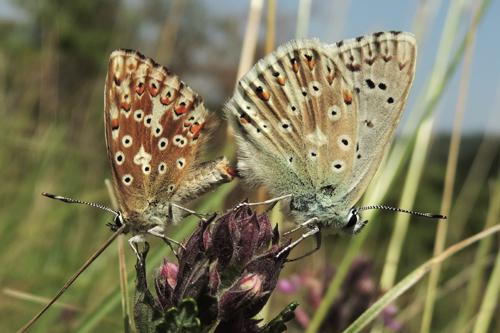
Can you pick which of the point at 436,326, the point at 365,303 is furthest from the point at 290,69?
the point at 436,326

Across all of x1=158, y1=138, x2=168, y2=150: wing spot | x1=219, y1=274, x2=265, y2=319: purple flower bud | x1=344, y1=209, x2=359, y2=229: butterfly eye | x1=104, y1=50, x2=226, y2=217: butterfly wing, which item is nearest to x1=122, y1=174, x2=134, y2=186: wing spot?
x1=104, y1=50, x2=226, y2=217: butterfly wing

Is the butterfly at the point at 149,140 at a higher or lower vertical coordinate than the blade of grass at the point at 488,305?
higher

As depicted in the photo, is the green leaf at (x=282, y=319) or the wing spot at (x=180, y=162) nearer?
the green leaf at (x=282, y=319)

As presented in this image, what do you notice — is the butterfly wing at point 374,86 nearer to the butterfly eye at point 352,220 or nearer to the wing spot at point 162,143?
the butterfly eye at point 352,220

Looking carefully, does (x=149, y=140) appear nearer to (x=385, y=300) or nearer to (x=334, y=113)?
(x=334, y=113)

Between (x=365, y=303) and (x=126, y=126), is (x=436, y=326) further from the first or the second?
(x=126, y=126)

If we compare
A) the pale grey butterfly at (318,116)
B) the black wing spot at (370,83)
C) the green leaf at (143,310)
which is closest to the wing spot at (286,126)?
the pale grey butterfly at (318,116)


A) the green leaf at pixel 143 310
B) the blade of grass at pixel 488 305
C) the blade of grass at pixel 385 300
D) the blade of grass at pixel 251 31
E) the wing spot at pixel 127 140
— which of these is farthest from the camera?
the blade of grass at pixel 251 31

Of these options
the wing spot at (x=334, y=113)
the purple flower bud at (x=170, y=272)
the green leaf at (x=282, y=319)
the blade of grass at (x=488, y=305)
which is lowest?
the green leaf at (x=282, y=319)
